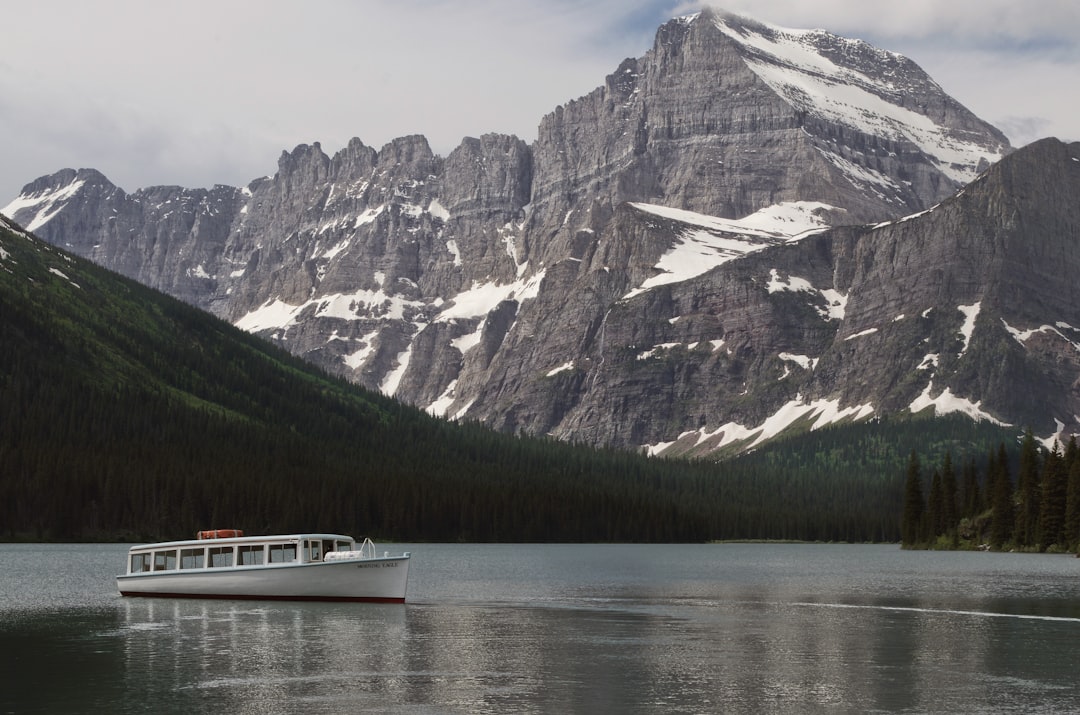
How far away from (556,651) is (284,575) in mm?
40222

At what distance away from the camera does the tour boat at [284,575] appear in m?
112

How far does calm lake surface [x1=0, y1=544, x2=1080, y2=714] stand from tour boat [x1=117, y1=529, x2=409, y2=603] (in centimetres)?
183

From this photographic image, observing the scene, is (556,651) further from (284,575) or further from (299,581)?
(284,575)

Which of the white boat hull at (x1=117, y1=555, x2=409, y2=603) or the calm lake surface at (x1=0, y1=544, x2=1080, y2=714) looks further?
the white boat hull at (x1=117, y1=555, x2=409, y2=603)

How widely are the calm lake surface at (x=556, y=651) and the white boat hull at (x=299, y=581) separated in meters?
1.64

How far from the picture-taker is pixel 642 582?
148 meters

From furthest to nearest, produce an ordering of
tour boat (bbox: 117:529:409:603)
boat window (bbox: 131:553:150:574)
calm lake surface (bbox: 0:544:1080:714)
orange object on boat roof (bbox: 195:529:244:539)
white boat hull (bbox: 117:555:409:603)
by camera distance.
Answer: boat window (bbox: 131:553:150:574) → orange object on boat roof (bbox: 195:529:244:539) → tour boat (bbox: 117:529:409:603) → white boat hull (bbox: 117:555:409:603) → calm lake surface (bbox: 0:544:1080:714)

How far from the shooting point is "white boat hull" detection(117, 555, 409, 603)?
111500 millimetres

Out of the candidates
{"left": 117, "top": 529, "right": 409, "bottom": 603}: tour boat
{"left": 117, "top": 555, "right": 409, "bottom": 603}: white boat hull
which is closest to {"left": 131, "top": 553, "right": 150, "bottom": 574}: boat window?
{"left": 117, "top": 529, "right": 409, "bottom": 603}: tour boat

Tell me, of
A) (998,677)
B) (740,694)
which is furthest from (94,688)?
(998,677)

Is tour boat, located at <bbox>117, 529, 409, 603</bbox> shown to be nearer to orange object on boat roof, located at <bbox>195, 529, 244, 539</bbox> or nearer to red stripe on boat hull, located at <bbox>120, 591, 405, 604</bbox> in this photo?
red stripe on boat hull, located at <bbox>120, 591, 405, 604</bbox>

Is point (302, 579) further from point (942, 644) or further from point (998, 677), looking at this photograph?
point (998, 677)

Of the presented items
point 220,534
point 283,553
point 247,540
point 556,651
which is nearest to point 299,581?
point 247,540

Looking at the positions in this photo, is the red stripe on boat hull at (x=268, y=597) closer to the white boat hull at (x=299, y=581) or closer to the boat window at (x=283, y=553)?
the white boat hull at (x=299, y=581)
